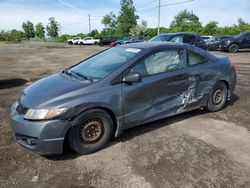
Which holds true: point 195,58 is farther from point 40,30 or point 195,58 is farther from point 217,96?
point 40,30

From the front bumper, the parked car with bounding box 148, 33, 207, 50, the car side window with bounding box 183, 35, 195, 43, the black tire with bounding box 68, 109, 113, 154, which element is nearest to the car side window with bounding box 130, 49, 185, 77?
the black tire with bounding box 68, 109, 113, 154

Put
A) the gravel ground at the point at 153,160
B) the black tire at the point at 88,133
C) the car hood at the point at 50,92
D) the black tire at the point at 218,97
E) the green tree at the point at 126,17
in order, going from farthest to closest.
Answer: the green tree at the point at 126,17 < the black tire at the point at 218,97 < the black tire at the point at 88,133 < the car hood at the point at 50,92 < the gravel ground at the point at 153,160

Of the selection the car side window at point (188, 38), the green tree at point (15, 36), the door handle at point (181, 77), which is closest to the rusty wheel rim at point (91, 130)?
the door handle at point (181, 77)

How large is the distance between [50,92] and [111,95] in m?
0.87

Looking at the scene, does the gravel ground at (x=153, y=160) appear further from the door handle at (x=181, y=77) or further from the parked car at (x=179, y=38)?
the parked car at (x=179, y=38)

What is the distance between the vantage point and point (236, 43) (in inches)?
862

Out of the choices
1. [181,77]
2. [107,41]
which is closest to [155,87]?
[181,77]

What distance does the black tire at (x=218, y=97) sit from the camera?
5504 millimetres

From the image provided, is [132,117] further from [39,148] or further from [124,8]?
[124,8]

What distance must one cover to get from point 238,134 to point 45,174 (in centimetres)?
318

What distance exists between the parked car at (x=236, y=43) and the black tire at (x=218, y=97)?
1761 cm

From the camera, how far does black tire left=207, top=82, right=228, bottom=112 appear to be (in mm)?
5504

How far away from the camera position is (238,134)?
15.0 ft

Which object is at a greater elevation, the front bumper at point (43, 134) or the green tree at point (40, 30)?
the front bumper at point (43, 134)
